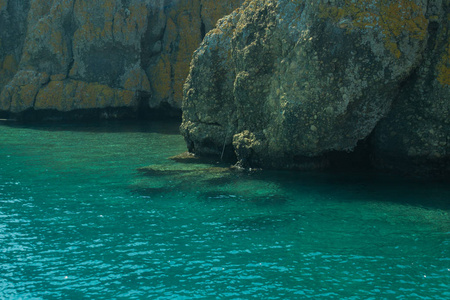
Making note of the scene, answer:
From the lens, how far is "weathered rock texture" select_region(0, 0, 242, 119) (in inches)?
1784

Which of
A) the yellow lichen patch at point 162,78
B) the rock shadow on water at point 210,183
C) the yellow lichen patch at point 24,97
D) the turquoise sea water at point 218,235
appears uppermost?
the yellow lichen patch at point 162,78

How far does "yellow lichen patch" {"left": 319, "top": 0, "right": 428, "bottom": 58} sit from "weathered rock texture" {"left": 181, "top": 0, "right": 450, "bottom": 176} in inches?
1.5

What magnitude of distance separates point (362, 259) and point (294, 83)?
1025cm

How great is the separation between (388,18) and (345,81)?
9.52ft

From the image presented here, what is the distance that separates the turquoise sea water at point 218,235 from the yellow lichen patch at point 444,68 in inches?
160

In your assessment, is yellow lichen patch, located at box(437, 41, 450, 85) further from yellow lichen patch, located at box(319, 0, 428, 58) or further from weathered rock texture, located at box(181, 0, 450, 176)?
yellow lichen patch, located at box(319, 0, 428, 58)

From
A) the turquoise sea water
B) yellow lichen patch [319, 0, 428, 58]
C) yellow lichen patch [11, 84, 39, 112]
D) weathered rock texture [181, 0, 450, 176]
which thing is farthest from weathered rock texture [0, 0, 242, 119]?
yellow lichen patch [319, 0, 428, 58]

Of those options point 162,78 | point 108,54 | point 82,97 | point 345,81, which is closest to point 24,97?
point 82,97

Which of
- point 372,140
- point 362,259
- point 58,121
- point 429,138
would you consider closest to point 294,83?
point 372,140

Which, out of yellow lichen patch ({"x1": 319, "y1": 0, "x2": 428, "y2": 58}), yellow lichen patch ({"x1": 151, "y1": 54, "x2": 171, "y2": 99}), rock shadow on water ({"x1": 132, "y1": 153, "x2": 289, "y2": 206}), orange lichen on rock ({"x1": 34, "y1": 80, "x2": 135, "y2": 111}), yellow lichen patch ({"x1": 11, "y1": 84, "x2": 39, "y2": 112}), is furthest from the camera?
yellow lichen patch ({"x1": 151, "y1": 54, "x2": 171, "y2": 99})

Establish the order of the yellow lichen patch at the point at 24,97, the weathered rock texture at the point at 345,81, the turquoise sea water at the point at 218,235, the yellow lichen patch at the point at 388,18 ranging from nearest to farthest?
1. the turquoise sea water at the point at 218,235
2. the yellow lichen patch at the point at 388,18
3. the weathered rock texture at the point at 345,81
4. the yellow lichen patch at the point at 24,97

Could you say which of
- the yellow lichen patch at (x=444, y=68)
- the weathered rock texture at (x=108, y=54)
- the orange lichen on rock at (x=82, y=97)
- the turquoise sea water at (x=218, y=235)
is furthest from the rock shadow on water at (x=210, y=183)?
the weathered rock texture at (x=108, y=54)

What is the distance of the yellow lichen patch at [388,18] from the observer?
1867 cm

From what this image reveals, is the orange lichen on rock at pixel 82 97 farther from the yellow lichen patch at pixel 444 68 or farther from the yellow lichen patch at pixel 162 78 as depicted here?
the yellow lichen patch at pixel 444 68
